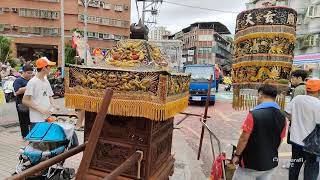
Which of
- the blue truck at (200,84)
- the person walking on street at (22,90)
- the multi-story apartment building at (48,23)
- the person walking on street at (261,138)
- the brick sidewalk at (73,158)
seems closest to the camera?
the person walking on street at (261,138)

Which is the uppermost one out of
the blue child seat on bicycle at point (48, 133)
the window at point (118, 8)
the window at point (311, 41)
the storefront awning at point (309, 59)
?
the window at point (118, 8)

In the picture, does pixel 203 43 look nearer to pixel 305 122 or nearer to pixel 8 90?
pixel 8 90

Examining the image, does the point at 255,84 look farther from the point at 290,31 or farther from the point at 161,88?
the point at 161,88

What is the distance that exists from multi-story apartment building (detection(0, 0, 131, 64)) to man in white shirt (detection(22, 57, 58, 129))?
3311cm

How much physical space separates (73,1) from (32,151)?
43.0 meters

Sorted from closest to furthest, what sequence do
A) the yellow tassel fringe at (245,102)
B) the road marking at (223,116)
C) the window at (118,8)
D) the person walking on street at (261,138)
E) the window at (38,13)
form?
1. the person walking on street at (261,138)
2. the yellow tassel fringe at (245,102)
3. the road marking at (223,116)
4. the window at (38,13)
5. the window at (118,8)

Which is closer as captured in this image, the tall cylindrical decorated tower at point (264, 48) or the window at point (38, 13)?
the tall cylindrical decorated tower at point (264, 48)

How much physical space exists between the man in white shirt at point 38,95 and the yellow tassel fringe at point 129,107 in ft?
6.10

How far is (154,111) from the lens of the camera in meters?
2.42

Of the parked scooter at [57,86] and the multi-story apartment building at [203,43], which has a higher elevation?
the multi-story apartment building at [203,43]

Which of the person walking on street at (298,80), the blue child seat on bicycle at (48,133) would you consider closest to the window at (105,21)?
the person walking on street at (298,80)

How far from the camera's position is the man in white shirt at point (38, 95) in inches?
166

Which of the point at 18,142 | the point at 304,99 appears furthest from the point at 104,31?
the point at 304,99

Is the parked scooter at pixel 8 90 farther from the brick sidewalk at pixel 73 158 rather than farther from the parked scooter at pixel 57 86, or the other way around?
the brick sidewalk at pixel 73 158
